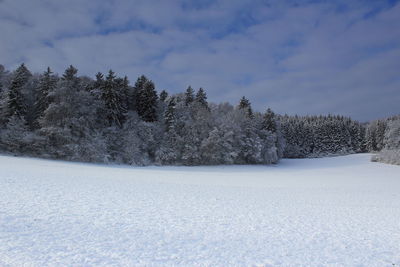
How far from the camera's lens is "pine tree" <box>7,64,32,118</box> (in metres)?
30.7

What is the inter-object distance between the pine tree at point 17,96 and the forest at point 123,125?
10 cm

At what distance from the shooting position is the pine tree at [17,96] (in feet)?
101

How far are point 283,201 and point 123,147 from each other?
1026 inches

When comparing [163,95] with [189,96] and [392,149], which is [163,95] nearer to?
[189,96]

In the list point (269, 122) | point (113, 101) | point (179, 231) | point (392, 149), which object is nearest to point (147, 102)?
point (113, 101)

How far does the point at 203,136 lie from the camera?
135 feet

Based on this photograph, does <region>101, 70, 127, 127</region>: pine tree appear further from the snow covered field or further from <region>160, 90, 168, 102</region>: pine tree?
the snow covered field

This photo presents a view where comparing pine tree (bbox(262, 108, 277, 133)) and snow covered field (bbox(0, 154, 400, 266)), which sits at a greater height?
pine tree (bbox(262, 108, 277, 133))

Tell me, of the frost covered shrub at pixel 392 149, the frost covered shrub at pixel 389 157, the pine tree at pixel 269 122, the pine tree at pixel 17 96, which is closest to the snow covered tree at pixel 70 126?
the pine tree at pixel 17 96

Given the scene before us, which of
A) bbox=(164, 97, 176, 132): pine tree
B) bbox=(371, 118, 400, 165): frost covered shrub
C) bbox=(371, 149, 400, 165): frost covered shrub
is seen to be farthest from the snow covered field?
bbox=(371, 118, 400, 165): frost covered shrub

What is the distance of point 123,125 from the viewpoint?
3688 centimetres

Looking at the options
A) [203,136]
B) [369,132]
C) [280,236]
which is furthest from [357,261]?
[369,132]

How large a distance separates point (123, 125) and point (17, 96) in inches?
552

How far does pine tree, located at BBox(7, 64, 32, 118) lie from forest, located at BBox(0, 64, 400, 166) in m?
0.10
